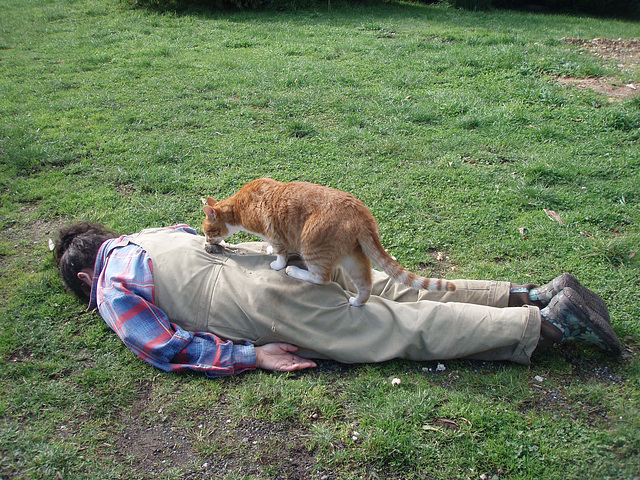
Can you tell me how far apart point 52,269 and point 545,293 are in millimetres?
4076

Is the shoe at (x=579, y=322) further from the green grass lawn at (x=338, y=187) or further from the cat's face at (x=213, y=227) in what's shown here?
the cat's face at (x=213, y=227)

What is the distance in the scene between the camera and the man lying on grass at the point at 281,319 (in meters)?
3.13

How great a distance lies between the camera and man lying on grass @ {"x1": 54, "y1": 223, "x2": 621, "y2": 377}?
123 inches

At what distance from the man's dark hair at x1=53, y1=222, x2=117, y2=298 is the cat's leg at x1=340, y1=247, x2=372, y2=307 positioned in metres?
1.87

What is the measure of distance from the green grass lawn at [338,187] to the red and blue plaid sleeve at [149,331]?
135 mm

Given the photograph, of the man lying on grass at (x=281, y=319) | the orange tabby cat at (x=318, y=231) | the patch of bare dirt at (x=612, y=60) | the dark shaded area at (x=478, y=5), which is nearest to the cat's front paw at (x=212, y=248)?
the orange tabby cat at (x=318, y=231)

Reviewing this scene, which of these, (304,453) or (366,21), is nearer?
(304,453)

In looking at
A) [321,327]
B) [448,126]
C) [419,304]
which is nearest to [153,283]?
[321,327]

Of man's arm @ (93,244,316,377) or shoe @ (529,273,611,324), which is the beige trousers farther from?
shoe @ (529,273,611,324)

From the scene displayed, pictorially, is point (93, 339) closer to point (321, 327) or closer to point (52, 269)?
point (52, 269)

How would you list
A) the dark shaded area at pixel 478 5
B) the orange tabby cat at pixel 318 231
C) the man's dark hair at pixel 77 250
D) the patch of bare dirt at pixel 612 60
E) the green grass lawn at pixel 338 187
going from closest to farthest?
the green grass lawn at pixel 338 187 → the orange tabby cat at pixel 318 231 → the man's dark hair at pixel 77 250 → the patch of bare dirt at pixel 612 60 → the dark shaded area at pixel 478 5

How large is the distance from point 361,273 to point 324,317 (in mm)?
413

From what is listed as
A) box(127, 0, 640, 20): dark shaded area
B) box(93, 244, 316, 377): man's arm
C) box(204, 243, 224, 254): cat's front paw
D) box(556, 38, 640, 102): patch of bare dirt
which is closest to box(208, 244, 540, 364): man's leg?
box(93, 244, 316, 377): man's arm

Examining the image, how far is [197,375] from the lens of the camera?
10.6 ft
